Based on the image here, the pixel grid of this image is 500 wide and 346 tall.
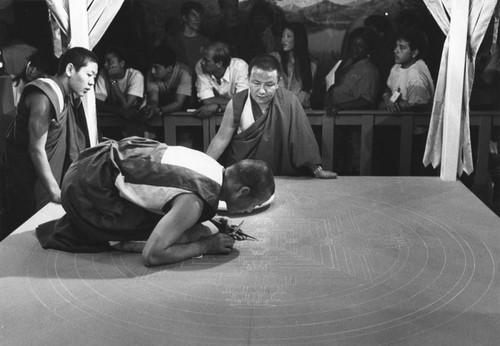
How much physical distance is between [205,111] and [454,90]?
244 cm

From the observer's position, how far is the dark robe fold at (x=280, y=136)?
5.44m

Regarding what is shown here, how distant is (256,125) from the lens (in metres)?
5.45

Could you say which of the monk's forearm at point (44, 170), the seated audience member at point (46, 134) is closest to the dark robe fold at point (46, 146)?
the seated audience member at point (46, 134)

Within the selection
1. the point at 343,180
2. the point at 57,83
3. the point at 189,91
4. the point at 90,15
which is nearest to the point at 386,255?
the point at 343,180

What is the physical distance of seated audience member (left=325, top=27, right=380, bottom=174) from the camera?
22.6 feet

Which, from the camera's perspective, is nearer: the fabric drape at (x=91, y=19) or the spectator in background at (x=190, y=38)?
the fabric drape at (x=91, y=19)

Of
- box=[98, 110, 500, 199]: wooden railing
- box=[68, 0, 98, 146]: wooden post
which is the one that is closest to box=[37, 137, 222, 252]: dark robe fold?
box=[68, 0, 98, 146]: wooden post

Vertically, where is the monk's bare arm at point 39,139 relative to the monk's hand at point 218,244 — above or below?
above

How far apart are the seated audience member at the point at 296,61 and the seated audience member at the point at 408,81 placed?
3.05ft

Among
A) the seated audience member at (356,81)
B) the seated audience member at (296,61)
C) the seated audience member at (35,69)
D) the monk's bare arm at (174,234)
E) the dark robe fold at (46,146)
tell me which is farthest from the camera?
the seated audience member at (296,61)

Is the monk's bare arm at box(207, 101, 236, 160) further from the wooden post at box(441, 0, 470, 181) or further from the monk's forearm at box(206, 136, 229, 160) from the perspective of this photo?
the wooden post at box(441, 0, 470, 181)

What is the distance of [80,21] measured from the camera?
5262 millimetres

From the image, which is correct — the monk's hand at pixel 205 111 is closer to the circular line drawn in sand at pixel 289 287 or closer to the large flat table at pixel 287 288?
the large flat table at pixel 287 288

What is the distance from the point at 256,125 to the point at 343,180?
865 millimetres
